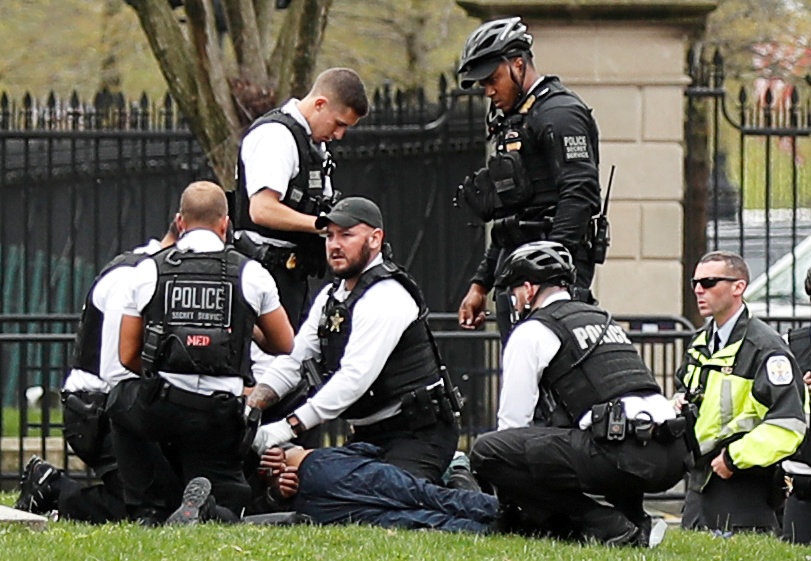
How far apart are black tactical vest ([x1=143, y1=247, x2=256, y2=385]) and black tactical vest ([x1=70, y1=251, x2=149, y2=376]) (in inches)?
18.1

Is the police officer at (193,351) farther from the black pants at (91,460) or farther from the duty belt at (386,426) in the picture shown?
the duty belt at (386,426)

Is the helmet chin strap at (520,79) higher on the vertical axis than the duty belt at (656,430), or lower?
higher

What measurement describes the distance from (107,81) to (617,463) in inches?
618

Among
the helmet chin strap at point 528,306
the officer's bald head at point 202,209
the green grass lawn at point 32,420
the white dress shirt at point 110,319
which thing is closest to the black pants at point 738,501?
the helmet chin strap at point 528,306

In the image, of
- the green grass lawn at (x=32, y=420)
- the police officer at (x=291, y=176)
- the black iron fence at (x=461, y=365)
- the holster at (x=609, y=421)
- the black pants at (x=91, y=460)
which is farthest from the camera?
the green grass lawn at (x=32, y=420)

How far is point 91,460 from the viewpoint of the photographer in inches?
324

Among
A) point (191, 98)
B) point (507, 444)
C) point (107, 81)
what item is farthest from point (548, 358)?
point (107, 81)

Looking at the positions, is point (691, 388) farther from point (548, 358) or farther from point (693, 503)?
point (548, 358)

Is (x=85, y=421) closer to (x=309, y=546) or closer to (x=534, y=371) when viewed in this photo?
(x=309, y=546)

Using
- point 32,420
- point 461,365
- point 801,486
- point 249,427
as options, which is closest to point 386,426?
point 249,427

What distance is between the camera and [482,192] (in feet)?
26.1

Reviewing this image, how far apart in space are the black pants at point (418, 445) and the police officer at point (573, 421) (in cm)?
59

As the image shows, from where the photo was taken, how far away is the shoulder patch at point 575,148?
25.2 ft

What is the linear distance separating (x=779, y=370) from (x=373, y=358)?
180 centimetres
